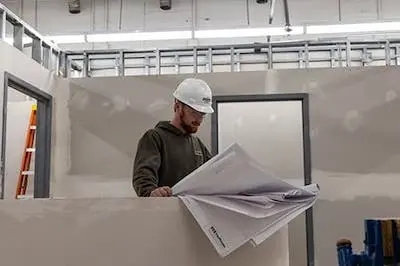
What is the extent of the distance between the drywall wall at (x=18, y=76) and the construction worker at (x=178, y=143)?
5.96ft

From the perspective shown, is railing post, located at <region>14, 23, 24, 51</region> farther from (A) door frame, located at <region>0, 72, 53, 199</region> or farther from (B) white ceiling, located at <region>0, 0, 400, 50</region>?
(B) white ceiling, located at <region>0, 0, 400, 50</region>

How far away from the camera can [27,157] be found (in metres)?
5.34

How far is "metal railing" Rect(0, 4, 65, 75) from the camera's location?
14.1ft

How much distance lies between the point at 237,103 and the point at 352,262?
3438 mm

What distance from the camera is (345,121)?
4898 millimetres

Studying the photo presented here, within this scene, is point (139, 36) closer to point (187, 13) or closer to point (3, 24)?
point (187, 13)

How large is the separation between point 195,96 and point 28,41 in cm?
270

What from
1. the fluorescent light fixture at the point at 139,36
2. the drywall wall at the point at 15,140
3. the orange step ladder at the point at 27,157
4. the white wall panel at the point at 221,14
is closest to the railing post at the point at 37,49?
the orange step ladder at the point at 27,157

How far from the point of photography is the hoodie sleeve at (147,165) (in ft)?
7.89

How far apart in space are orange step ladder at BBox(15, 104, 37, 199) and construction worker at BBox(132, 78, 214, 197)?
8.95 ft

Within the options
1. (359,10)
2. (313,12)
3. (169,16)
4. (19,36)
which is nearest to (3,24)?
(19,36)

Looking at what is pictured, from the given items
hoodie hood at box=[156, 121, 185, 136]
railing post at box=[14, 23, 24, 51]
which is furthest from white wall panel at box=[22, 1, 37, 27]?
hoodie hood at box=[156, 121, 185, 136]

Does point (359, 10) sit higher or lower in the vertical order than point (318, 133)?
higher

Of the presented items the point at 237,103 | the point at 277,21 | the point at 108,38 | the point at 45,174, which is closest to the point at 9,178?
the point at 45,174
